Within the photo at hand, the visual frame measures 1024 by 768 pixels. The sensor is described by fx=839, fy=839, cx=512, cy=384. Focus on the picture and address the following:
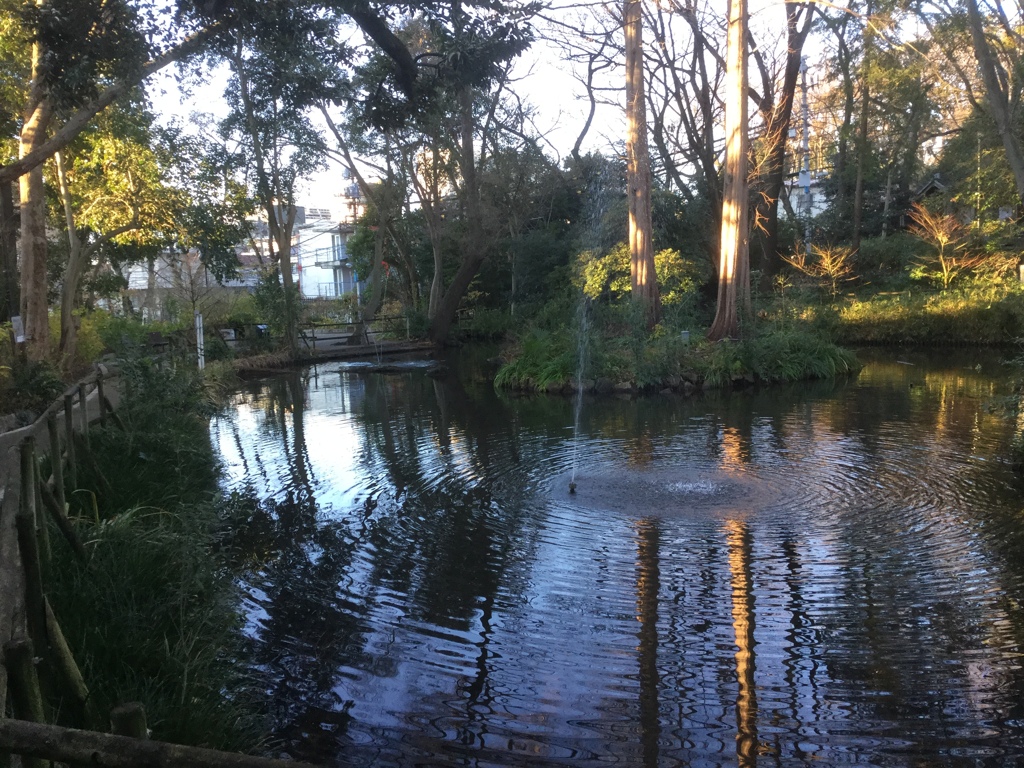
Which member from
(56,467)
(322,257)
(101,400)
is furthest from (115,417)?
(322,257)

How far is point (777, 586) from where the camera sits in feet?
18.7

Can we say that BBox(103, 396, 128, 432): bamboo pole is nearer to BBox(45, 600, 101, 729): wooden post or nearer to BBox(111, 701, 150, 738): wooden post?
BBox(45, 600, 101, 729): wooden post

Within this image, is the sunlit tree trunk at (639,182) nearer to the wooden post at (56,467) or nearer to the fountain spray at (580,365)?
the fountain spray at (580,365)

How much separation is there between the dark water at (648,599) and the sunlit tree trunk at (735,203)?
25.9ft

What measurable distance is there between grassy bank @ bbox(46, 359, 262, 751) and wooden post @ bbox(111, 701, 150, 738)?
1.62 m

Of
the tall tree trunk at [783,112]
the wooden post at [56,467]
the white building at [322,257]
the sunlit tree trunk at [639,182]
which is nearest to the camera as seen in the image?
the wooden post at [56,467]

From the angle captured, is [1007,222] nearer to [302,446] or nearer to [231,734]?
[302,446]

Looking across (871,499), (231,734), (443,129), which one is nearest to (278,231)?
(443,129)

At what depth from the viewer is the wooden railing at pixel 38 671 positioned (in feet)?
5.06

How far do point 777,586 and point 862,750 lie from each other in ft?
6.80

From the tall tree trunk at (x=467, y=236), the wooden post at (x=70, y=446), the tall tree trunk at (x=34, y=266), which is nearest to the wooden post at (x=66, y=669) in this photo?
the wooden post at (x=70, y=446)

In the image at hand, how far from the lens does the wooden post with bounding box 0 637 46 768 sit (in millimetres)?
1999

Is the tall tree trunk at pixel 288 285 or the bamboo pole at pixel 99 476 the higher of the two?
the tall tree trunk at pixel 288 285

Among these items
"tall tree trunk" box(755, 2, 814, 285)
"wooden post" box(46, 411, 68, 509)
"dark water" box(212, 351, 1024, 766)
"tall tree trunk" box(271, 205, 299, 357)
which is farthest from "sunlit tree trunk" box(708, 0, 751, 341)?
"wooden post" box(46, 411, 68, 509)
